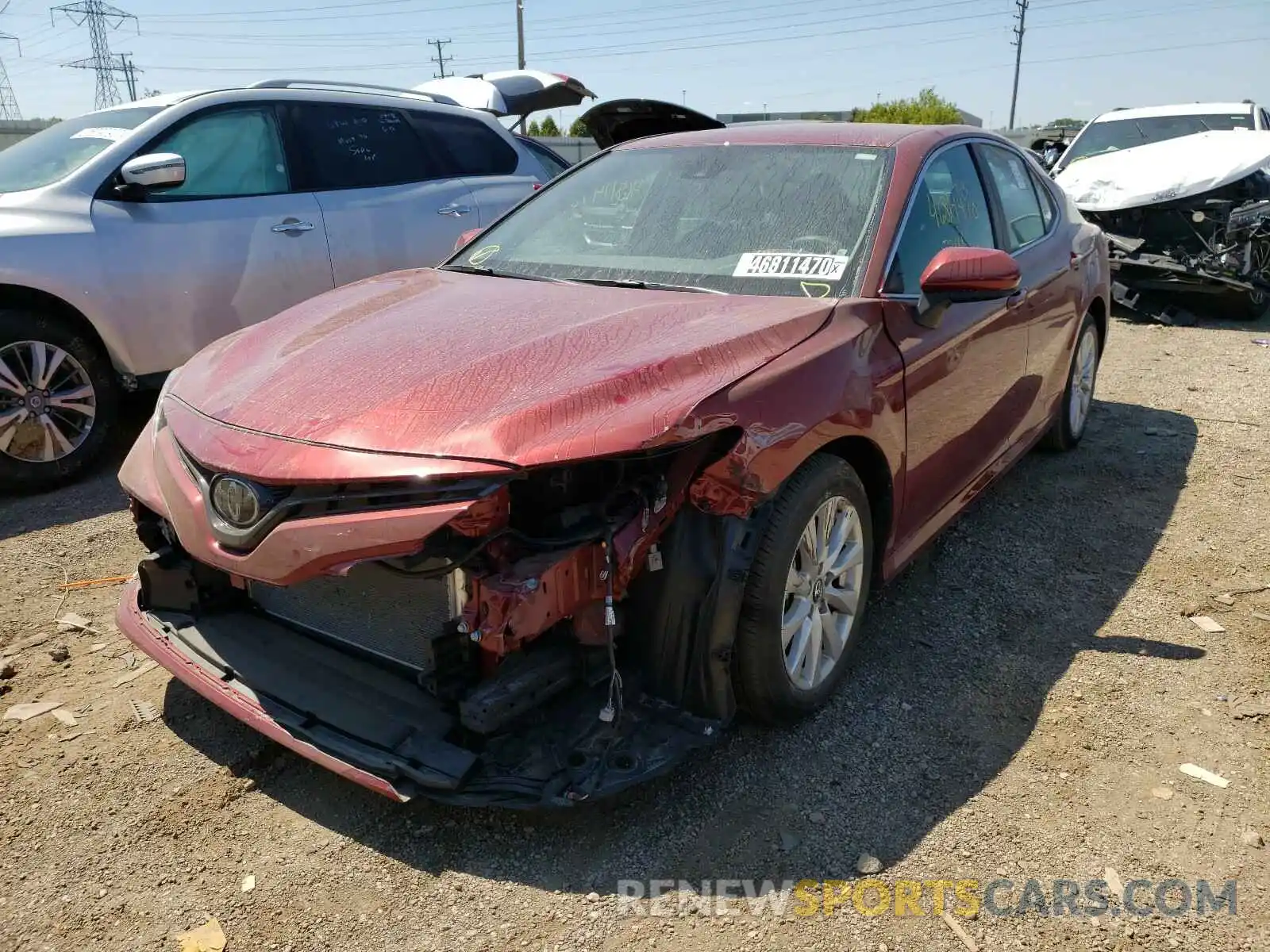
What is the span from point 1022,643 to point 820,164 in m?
1.75

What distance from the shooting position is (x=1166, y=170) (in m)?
8.74

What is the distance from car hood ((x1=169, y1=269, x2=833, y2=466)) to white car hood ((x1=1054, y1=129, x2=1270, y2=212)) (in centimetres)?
735

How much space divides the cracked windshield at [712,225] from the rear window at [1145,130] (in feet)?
26.6

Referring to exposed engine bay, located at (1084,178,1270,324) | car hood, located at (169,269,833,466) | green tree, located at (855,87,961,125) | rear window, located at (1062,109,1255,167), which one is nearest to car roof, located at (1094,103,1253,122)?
rear window, located at (1062,109,1255,167)

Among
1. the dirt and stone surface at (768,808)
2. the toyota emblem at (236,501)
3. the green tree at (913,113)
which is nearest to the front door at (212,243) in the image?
the dirt and stone surface at (768,808)

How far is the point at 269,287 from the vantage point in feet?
17.0

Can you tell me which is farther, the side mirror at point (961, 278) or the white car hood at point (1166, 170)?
the white car hood at point (1166, 170)

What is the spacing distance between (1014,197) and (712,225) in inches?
64.2

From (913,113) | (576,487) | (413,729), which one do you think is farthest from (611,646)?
(913,113)

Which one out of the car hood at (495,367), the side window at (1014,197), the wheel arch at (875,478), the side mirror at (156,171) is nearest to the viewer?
the car hood at (495,367)

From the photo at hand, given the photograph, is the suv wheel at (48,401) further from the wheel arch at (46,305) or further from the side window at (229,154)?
the side window at (229,154)

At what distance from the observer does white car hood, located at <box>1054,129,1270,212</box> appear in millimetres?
8375

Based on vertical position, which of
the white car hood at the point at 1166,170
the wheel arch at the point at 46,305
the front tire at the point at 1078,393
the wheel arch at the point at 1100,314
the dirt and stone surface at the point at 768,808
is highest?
the white car hood at the point at 1166,170

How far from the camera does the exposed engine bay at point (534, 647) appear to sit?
2143mm
